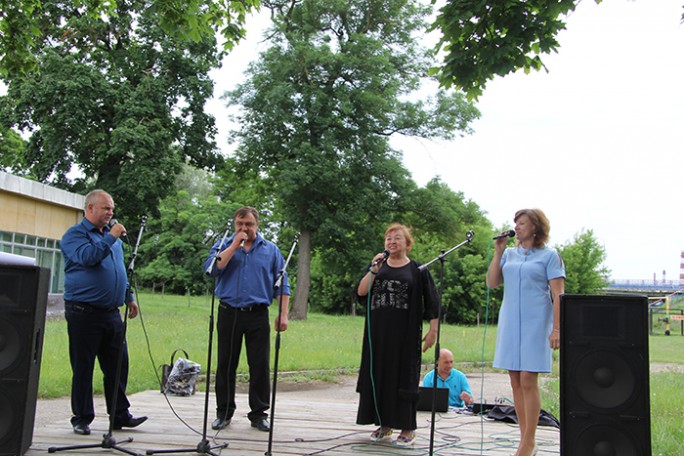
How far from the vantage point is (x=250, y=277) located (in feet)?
20.1

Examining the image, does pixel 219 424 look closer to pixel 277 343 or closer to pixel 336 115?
pixel 277 343

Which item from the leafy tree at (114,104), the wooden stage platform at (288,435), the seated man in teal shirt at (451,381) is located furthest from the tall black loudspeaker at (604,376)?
the leafy tree at (114,104)

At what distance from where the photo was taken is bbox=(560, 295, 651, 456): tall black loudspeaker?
4.26 m

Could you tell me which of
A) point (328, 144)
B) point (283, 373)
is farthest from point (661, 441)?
point (328, 144)

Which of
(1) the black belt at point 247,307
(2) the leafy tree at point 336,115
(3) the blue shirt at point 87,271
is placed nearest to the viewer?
(3) the blue shirt at point 87,271

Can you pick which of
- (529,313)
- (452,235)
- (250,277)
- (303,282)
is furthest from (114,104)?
(529,313)

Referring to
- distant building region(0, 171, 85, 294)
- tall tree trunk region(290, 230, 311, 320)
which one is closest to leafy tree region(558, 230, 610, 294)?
tall tree trunk region(290, 230, 311, 320)

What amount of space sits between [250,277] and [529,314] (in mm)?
2396

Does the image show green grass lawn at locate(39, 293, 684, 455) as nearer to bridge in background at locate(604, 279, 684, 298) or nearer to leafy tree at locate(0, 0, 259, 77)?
leafy tree at locate(0, 0, 259, 77)

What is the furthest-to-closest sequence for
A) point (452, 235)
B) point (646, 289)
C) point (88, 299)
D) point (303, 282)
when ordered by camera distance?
1. point (646, 289)
2. point (452, 235)
3. point (303, 282)
4. point (88, 299)

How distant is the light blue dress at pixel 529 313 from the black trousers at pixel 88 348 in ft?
10.0

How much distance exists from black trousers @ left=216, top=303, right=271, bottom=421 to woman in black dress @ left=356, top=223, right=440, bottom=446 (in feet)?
3.01

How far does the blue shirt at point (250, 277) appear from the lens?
20.0ft

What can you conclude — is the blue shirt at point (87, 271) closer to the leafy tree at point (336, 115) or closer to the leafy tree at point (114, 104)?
the leafy tree at point (114, 104)
